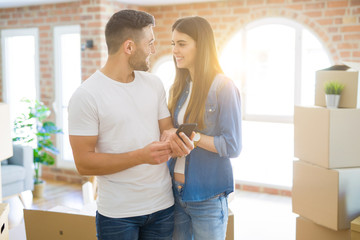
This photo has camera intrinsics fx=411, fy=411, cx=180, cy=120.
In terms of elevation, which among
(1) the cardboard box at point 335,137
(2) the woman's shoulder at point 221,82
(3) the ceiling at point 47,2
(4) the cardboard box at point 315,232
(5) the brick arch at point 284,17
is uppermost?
(3) the ceiling at point 47,2

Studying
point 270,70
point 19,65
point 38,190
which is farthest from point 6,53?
point 270,70

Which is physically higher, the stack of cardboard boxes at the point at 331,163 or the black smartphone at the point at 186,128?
the black smartphone at the point at 186,128

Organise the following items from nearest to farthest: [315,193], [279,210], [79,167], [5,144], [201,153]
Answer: [79,167]
[201,153]
[5,144]
[315,193]
[279,210]

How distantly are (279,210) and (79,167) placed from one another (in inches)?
134

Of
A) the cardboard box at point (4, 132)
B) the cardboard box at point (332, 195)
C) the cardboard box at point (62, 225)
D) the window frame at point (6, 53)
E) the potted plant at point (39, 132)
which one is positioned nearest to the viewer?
the cardboard box at point (62, 225)

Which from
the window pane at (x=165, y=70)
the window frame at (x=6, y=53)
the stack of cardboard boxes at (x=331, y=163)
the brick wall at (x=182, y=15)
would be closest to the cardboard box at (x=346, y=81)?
the stack of cardboard boxes at (x=331, y=163)

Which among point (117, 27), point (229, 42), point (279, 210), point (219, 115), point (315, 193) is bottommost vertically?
point (279, 210)

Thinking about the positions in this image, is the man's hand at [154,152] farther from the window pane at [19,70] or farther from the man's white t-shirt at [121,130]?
the window pane at [19,70]

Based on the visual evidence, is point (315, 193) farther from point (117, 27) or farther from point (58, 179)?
point (58, 179)

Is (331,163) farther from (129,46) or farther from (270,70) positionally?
(270,70)

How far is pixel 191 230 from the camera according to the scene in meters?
1.78

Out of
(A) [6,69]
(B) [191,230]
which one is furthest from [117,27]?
(A) [6,69]

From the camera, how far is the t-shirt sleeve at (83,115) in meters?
1.48

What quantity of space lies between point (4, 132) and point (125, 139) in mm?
1100
